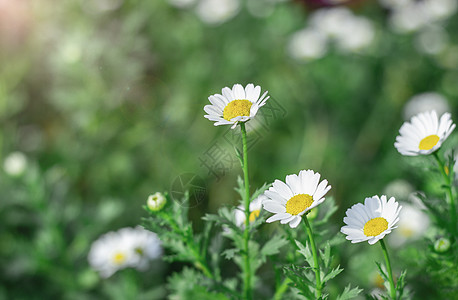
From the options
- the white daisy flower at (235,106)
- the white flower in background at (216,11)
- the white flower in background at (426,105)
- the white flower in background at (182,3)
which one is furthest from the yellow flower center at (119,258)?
the white flower in background at (182,3)

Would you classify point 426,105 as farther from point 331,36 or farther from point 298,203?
point 298,203

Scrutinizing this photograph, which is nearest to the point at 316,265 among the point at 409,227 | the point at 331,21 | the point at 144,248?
the point at 144,248

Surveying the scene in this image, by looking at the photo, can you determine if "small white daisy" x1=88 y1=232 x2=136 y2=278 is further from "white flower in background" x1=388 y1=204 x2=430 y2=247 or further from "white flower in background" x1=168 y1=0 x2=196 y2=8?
"white flower in background" x1=168 y1=0 x2=196 y2=8

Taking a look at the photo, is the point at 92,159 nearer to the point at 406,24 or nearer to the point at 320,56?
the point at 320,56

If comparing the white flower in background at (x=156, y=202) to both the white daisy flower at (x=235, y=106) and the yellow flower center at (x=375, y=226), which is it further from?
the yellow flower center at (x=375, y=226)

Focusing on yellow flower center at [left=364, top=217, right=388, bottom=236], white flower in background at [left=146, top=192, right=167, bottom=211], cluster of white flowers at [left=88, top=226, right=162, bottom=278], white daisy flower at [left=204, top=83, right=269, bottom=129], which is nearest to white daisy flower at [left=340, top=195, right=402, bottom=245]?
yellow flower center at [left=364, top=217, right=388, bottom=236]
